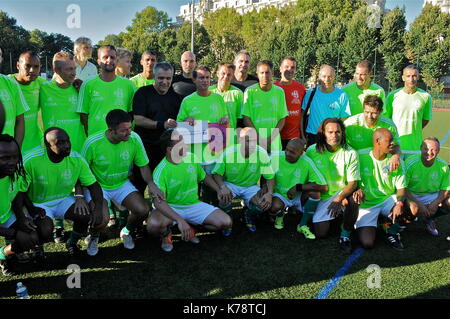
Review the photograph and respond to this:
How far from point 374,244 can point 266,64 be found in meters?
2.83

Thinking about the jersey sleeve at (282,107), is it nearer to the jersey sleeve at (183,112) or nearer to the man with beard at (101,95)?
the jersey sleeve at (183,112)

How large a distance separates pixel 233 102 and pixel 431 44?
32.9 meters

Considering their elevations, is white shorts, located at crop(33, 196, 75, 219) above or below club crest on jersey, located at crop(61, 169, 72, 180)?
below

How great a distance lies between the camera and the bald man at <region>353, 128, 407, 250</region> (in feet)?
14.1

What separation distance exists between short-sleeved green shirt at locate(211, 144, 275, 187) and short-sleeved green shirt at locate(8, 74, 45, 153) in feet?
7.77

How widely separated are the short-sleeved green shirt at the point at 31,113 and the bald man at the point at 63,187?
863 millimetres

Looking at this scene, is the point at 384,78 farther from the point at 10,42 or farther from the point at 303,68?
the point at 10,42

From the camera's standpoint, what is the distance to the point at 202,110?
15.6ft

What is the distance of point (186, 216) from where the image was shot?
4.32 metres

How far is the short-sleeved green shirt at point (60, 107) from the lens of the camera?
4531 millimetres

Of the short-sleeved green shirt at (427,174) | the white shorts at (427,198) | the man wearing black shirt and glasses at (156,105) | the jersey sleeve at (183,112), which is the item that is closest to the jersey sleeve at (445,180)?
the short-sleeved green shirt at (427,174)

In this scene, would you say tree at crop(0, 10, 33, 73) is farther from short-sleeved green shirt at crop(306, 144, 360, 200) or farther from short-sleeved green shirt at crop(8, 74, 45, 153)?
short-sleeved green shirt at crop(306, 144, 360, 200)

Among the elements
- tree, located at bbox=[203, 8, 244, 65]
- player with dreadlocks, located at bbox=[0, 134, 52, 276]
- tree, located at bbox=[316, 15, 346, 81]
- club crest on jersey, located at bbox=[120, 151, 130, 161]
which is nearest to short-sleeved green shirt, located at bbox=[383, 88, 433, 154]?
club crest on jersey, located at bbox=[120, 151, 130, 161]
